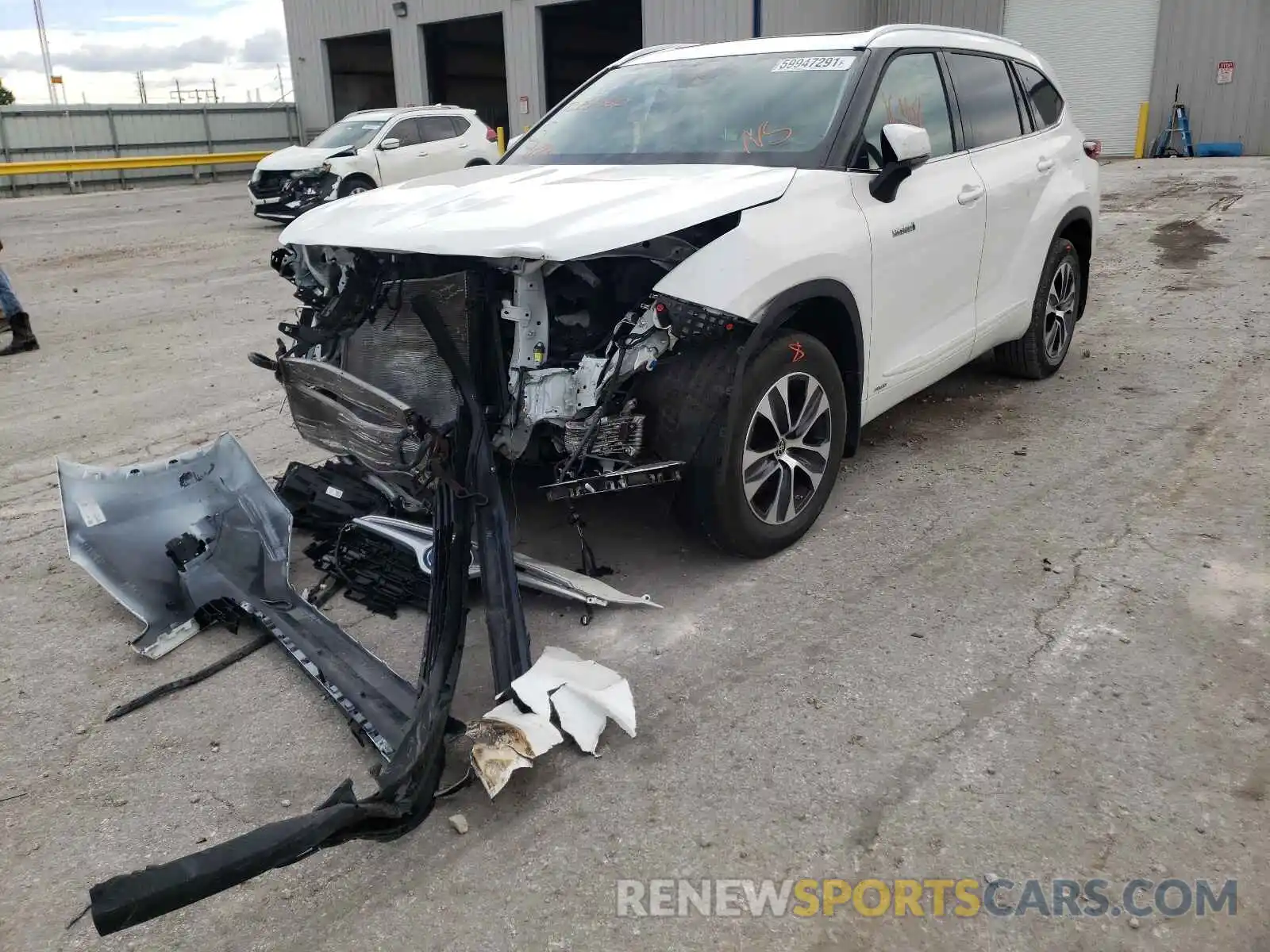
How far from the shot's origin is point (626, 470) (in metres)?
3.53

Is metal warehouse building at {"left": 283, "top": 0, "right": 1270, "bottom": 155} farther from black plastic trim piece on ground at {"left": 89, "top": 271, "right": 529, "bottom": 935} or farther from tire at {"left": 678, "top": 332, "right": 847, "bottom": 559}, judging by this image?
black plastic trim piece on ground at {"left": 89, "top": 271, "right": 529, "bottom": 935}

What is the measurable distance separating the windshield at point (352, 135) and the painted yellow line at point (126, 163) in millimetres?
10221

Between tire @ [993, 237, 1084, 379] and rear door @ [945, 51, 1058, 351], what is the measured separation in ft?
0.66

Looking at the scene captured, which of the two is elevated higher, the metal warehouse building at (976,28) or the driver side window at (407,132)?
the metal warehouse building at (976,28)

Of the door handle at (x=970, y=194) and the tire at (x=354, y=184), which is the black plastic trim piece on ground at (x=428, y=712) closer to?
the door handle at (x=970, y=194)

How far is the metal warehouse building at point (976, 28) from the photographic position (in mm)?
18922

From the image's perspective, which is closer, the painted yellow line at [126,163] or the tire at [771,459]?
the tire at [771,459]

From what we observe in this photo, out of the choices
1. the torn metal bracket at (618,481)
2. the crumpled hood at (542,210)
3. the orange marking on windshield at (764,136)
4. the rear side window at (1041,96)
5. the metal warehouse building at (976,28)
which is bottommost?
the torn metal bracket at (618,481)

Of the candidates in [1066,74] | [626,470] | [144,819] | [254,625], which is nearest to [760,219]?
[626,470]

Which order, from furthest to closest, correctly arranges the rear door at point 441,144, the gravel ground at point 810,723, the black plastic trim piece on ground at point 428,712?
1. the rear door at point 441,144
2. the gravel ground at point 810,723
3. the black plastic trim piece on ground at point 428,712

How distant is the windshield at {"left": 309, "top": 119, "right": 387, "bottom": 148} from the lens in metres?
16.1

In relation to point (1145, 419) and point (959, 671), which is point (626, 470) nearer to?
point (959, 671)

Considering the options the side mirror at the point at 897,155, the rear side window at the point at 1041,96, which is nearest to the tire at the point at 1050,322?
the rear side window at the point at 1041,96

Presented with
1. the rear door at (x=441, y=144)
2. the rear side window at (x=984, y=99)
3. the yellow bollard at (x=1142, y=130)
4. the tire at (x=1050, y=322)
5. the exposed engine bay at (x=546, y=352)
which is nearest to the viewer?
the exposed engine bay at (x=546, y=352)
